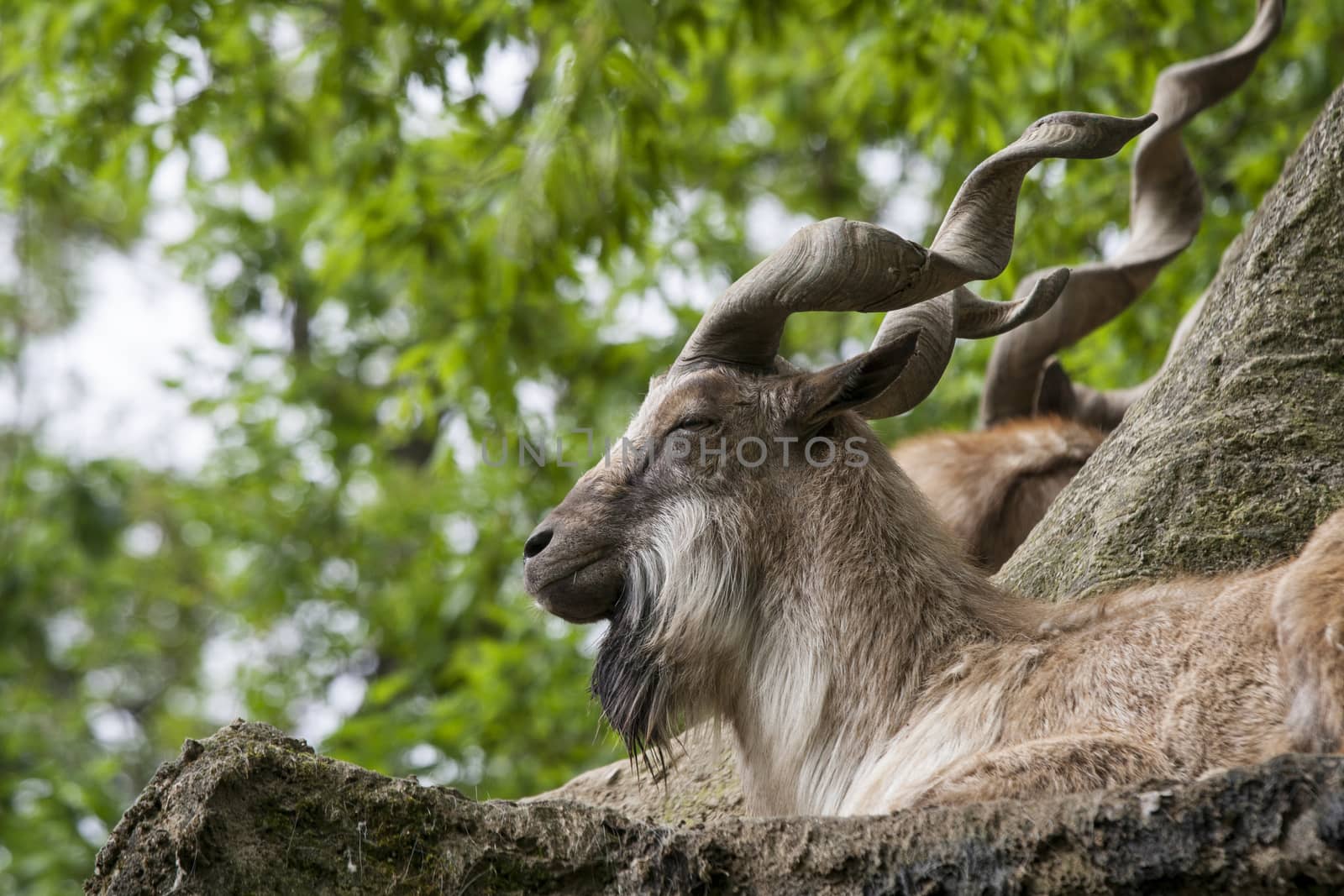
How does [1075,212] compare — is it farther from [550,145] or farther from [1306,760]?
[1306,760]

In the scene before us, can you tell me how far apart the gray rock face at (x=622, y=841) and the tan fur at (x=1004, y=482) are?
14.6 feet

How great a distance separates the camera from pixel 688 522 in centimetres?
495

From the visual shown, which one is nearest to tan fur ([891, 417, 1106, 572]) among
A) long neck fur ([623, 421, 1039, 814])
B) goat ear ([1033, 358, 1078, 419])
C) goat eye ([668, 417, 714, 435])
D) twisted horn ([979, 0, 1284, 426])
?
goat ear ([1033, 358, 1078, 419])

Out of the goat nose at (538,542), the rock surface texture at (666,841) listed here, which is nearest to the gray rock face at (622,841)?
the rock surface texture at (666,841)

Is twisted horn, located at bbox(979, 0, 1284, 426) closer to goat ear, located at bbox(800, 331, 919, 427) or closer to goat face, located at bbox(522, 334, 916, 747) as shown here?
goat ear, located at bbox(800, 331, 919, 427)

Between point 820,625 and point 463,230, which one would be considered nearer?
point 820,625

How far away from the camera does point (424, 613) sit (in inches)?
583

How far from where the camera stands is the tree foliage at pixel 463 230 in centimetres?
1006

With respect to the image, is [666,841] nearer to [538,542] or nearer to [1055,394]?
[538,542]

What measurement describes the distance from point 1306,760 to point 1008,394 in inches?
239

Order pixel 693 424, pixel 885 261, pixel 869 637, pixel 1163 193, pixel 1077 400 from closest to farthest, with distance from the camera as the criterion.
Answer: pixel 869 637 → pixel 885 261 → pixel 693 424 → pixel 1163 193 → pixel 1077 400

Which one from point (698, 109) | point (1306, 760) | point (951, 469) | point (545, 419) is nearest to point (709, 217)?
point (698, 109)

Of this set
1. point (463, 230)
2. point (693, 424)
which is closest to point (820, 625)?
point (693, 424)

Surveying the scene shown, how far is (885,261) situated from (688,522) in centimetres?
105
